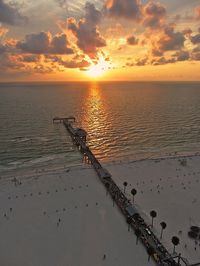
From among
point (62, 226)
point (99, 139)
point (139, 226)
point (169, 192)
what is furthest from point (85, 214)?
point (99, 139)

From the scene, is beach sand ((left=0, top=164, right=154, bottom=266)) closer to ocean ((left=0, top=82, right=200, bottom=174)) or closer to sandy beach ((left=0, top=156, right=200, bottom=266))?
sandy beach ((left=0, top=156, right=200, bottom=266))

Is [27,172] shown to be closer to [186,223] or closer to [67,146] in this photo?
[67,146]

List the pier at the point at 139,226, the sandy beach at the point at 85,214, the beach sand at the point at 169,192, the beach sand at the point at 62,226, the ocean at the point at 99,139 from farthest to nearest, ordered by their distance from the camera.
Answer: the ocean at the point at 99,139 → the beach sand at the point at 169,192 → the sandy beach at the point at 85,214 → the beach sand at the point at 62,226 → the pier at the point at 139,226

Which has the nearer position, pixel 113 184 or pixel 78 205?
pixel 78 205

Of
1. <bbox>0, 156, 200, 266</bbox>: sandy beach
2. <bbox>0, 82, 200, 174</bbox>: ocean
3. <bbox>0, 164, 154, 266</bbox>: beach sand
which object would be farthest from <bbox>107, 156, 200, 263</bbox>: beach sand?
<bbox>0, 82, 200, 174</bbox>: ocean

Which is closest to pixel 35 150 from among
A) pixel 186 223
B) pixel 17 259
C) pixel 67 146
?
pixel 67 146

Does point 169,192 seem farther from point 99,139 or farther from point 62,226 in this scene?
point 99,139

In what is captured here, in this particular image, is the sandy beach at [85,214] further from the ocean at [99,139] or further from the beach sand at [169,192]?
the ocean at [99,139]

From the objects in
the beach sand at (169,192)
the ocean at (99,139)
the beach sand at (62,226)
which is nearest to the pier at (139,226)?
the beach sand at (62,226)
